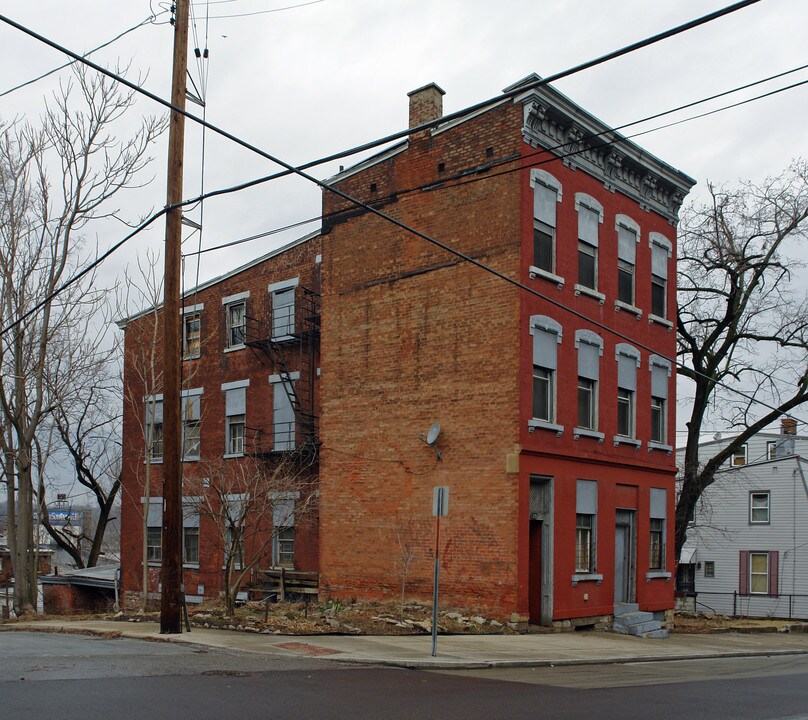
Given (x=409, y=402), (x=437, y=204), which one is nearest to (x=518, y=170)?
(x=437, y=204)

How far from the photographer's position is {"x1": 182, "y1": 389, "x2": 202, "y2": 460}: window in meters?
31.1

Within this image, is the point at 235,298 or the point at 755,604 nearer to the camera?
the point at 235,298

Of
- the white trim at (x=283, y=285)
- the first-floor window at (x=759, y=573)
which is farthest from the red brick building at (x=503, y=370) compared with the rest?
the first-floor window at (x=759, y=573)

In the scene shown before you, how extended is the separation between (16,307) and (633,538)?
18667mm

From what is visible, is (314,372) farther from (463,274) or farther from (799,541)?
(799,541)

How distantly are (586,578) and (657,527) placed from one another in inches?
192

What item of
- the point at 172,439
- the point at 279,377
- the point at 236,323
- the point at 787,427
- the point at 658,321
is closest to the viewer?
the point at 172,439

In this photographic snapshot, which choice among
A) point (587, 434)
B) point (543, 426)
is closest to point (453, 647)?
point (543, 426)

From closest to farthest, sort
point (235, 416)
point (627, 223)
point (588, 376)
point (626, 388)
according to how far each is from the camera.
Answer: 1. point (588, 376)
2. point (626, 388)
3. point (627, 223)
4. point (235, 416)

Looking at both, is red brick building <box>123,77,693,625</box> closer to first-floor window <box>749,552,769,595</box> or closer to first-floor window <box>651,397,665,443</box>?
first-floor window <box>651,397,665,443</box>

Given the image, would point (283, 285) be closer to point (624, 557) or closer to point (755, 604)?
point (624, 557)

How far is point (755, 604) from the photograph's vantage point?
4184 cm

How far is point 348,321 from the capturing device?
24453mm

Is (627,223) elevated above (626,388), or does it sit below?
above
